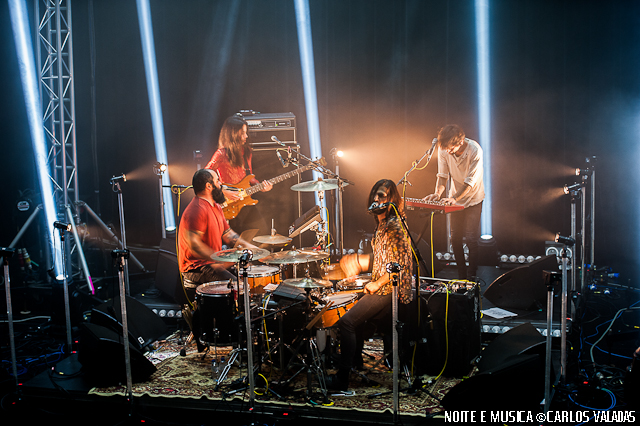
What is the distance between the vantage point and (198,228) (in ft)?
17.6

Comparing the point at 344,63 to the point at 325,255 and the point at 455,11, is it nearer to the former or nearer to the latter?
the point at 455,11

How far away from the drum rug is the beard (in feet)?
7.32

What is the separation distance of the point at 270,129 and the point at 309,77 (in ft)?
3.76

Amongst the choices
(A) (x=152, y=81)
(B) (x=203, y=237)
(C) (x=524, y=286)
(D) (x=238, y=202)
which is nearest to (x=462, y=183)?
(C) (x=524, y=286)

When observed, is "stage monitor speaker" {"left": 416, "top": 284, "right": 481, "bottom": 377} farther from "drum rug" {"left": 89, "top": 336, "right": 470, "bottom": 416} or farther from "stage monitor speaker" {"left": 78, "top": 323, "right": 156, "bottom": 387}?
"stage monitor speaker" {"left": 78, "top": 323, "right": 156, "bottom": 387}

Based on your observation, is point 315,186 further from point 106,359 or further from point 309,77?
point 106,359

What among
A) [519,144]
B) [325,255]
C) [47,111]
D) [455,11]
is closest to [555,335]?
[325,255]

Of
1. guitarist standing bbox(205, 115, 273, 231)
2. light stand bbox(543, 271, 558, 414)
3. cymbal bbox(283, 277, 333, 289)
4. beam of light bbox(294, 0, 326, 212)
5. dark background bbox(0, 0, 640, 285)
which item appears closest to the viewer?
light stand bbox(543, 271, 558, 414)

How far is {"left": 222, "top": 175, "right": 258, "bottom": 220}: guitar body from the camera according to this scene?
6.26 m

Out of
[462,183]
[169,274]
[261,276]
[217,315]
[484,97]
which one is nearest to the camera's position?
[217,315]

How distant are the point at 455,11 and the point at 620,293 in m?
4.60

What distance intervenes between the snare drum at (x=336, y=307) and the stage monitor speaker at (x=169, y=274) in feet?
7.55

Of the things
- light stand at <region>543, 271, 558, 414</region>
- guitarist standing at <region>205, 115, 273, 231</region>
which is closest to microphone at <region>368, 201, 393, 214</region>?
light stand at <region>543, 271, 558, 414</region>

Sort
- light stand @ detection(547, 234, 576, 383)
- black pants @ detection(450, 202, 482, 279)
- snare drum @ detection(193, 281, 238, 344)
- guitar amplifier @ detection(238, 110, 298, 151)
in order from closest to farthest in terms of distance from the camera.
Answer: light stand @ detection(547, 234, 576, 383), snare drum @ detection(193, 281, 238, 344), black pants @ detection(450, 202, 482, 279), guitar amplifier @ detection(238, 110, 298, 151)
